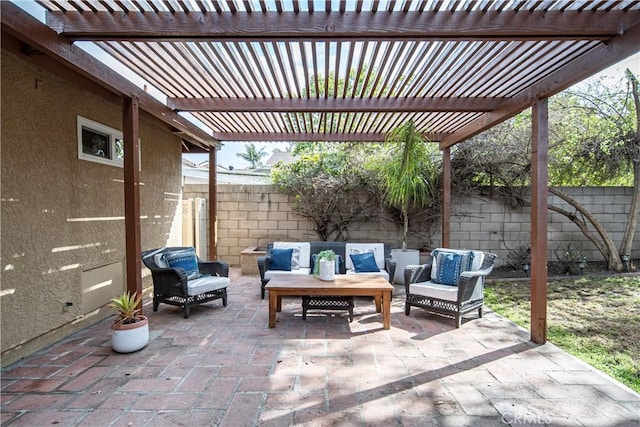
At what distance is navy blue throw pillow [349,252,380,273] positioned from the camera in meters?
5.18

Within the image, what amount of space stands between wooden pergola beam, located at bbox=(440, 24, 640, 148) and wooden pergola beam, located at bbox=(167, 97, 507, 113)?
0.42m

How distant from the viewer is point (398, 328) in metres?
3.92

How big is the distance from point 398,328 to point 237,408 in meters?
2.23

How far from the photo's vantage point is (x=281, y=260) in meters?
5.34

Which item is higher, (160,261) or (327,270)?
(160,261)

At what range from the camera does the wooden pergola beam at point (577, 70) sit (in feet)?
8.55

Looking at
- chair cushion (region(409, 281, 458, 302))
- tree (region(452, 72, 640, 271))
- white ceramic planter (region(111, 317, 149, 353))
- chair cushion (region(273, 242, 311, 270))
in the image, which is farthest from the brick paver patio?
tree (region(452, 72, 640, 271))

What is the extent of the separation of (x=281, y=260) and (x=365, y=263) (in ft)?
4.58

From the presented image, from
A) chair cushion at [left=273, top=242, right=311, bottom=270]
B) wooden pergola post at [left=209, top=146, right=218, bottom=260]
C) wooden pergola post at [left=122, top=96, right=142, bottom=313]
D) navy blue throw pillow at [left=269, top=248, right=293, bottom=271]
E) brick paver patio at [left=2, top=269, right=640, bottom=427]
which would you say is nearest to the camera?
brick paver patio at [left=2, top=269, right=640, bottom=427]

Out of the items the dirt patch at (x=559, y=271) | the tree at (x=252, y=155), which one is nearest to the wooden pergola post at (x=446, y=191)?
the dirt patch at (x=559, y=271)

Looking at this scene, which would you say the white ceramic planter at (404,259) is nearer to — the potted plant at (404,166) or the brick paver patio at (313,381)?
the potted plant at (404,166)

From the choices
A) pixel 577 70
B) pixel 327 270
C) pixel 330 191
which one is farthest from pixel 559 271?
pixel 327 270

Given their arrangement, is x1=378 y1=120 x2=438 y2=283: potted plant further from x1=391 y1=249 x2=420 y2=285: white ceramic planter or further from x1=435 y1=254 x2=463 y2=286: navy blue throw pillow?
x1=435 y1=254 x2=463 y2=286: navy blue throw pillow

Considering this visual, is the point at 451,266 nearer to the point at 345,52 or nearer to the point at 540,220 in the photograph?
the point at 540,220
